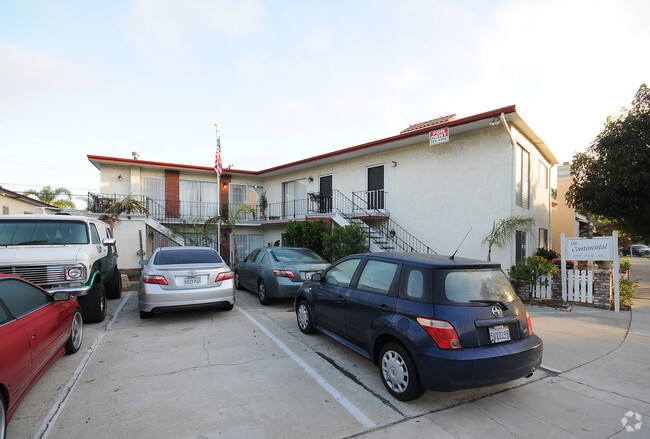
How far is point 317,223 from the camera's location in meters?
12.5

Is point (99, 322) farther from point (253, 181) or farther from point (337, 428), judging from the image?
point (253, 181)

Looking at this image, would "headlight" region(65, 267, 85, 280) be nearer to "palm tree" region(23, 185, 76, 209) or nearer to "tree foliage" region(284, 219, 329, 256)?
"tree foliage" region(284, 219, 329, 256)

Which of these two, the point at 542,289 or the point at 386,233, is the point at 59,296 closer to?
the point at 542,289

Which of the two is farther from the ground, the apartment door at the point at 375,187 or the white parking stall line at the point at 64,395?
the apartment door at the point at 375,187

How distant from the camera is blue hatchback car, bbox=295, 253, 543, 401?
305 centimetres

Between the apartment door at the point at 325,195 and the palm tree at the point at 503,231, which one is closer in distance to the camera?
the palm tree at the point at 503,231

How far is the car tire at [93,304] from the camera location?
6070 millimetres

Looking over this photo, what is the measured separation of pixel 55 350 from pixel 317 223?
30.6 feet

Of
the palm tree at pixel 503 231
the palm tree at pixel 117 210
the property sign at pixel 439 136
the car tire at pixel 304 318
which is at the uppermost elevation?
the property sign at pixel 439 136

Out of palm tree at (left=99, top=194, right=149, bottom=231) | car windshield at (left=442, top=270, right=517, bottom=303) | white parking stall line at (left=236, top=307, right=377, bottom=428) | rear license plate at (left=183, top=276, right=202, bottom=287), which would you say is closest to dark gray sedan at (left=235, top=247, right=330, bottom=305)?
rear license plate at (left=183, top=276, right=202, bottom=287)

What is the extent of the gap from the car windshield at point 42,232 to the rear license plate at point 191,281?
2136mm

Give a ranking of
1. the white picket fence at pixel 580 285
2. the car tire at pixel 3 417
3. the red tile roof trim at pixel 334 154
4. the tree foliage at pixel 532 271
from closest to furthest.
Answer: the car tire at pixel 3 417 → the white picket fence at pixel 580 285 → the tree foliage at pixel 532 271 → the red tile roof trim at pixel 334 154

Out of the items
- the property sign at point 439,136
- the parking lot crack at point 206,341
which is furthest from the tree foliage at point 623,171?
the parking lot crack at point 206,341

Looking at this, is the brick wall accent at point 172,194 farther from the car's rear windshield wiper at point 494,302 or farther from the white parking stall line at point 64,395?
the car's rear windshield wiper at point 494,302
